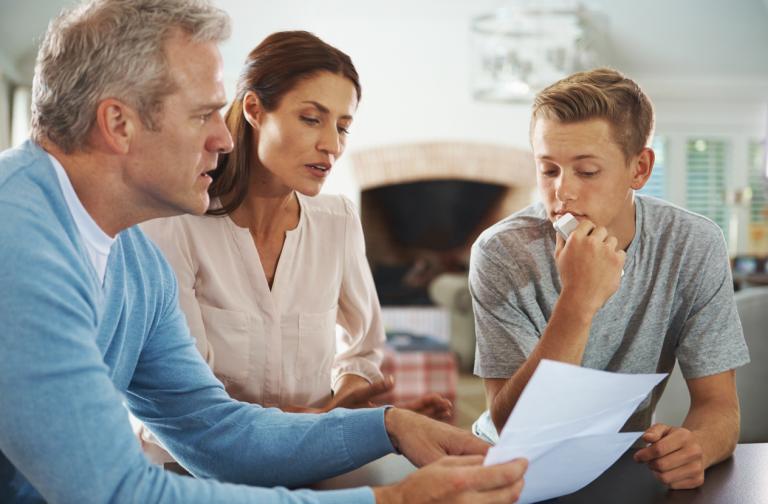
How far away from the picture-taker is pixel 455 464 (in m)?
0.92

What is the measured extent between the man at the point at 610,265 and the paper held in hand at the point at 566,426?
1.24 ft

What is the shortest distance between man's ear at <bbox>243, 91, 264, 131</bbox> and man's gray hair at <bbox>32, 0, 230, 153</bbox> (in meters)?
0.63

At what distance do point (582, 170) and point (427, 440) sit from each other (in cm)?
58

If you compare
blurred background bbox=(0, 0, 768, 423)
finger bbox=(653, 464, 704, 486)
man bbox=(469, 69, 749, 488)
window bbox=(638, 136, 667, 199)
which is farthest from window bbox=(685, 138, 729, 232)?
finger bbox=(653, 464, 704, 486)

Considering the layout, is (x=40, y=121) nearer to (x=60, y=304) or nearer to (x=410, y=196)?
(x=60, y=304)

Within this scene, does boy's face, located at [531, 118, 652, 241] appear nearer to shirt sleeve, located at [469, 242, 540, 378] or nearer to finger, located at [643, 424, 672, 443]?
shirt sleeve, located at [469, 242, 540, 378]

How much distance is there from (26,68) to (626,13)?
14.6ft

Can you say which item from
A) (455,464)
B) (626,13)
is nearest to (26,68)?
(626,13)

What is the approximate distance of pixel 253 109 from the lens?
1.64m

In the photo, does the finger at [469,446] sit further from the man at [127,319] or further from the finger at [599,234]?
the finger at [599,234]

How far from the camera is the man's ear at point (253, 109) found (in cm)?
163

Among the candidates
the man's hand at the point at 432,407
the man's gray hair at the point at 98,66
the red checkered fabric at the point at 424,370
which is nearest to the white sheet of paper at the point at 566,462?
the man's hand at the point at 432,407

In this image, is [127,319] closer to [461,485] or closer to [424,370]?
[461,485]

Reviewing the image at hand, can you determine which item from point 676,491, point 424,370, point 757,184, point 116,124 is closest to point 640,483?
point 676,491
